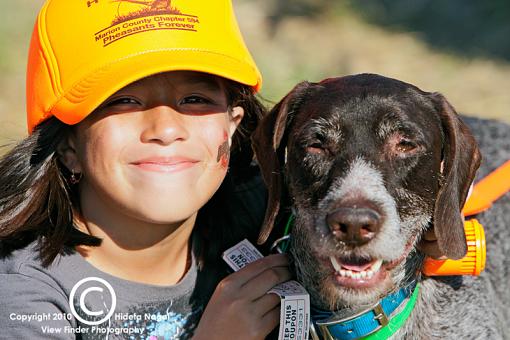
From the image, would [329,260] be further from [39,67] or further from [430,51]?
[430,51]

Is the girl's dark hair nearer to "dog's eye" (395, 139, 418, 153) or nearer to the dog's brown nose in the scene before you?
"dog's eye" (395, 139, 418, 153)

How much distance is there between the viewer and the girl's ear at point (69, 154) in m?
3.95

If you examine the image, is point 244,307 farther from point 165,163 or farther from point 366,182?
point 366,182

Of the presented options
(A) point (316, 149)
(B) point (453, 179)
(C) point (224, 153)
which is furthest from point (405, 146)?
(C) point (224, 153)

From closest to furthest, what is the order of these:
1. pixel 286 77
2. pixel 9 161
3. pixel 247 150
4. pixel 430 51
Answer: pixel 9 161, pixel 247 150, pixel 286 77, pixel 430 51

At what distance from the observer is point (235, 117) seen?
13.9ft

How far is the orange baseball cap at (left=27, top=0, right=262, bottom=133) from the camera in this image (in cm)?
360

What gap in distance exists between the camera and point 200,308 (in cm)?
420

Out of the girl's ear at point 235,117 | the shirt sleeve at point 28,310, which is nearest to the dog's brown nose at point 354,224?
the girl's ear at point 235,117

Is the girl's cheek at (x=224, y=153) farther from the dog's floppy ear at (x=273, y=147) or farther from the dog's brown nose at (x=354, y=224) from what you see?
the dog's brown nose at (x=354, y=224)

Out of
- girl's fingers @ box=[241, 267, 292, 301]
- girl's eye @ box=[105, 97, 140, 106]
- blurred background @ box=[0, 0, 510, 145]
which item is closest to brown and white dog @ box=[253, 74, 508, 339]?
girl's fingers @ box=[241, 267, 292, 301]

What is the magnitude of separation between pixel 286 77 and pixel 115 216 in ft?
13.3

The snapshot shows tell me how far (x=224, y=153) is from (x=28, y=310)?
1.10 metres

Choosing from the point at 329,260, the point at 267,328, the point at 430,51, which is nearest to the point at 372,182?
the point at 329,260
